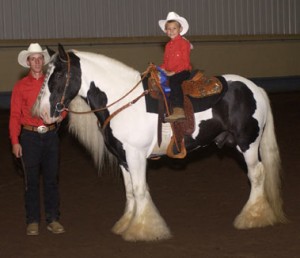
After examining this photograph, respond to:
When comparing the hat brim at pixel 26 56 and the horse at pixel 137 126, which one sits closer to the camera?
A: the horse at pixel 137 126

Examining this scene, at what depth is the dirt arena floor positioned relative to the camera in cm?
559

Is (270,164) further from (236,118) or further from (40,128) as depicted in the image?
(40,128)

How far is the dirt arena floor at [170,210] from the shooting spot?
18.4ft

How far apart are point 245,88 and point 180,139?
2.57 feet

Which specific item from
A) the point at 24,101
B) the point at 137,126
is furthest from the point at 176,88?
the point at 24,101

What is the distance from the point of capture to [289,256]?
5238 mm

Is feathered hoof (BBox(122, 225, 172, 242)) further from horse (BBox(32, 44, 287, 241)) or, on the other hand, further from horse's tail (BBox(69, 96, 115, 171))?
horse's tail (BBox(69, 96, 115, 171))

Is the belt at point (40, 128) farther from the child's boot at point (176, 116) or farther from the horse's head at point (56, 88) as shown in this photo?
the child's boot at point (176, 116)

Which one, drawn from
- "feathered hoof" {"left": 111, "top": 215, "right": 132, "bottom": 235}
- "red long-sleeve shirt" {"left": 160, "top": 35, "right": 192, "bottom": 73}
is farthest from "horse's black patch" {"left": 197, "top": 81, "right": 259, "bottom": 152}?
"feathered hoof" {"left": 111, "top": 215, "right": 132, "bottom": 235}

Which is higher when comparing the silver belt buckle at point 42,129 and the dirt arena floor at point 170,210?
the silver belt buckle at point 42,129

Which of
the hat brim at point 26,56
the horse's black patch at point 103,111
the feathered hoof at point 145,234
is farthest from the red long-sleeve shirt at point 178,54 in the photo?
the feathered hoof at point 145,234

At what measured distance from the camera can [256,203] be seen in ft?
20.4

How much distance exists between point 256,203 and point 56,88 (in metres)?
2.03

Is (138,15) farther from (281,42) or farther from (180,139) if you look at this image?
(180,139)
